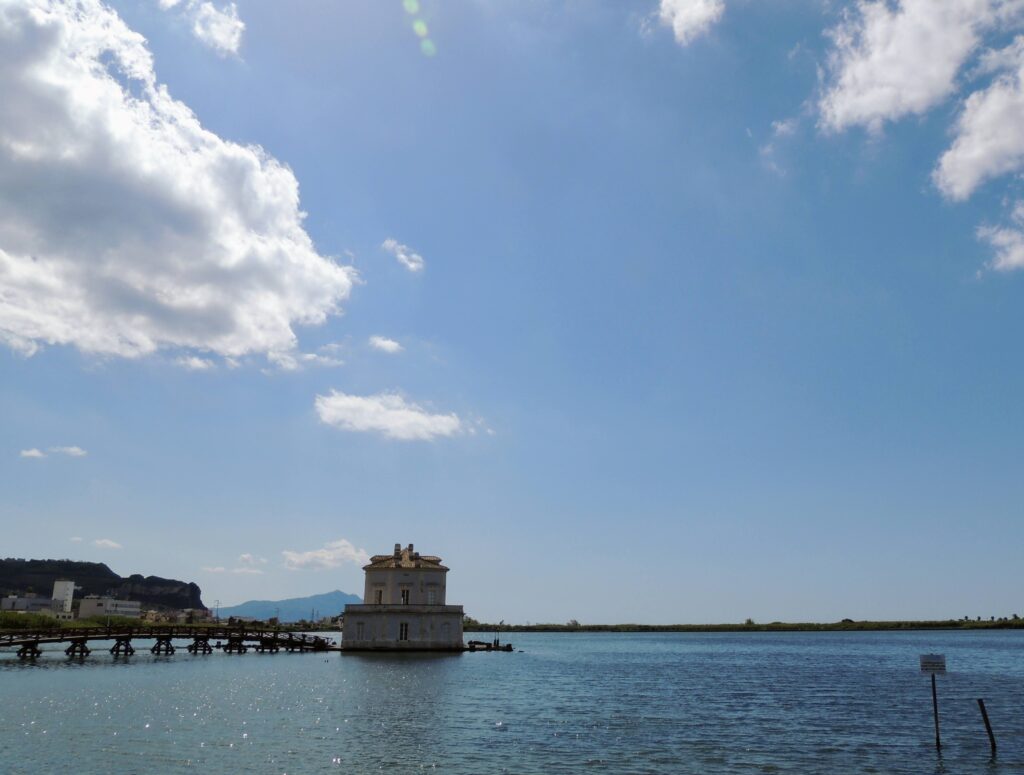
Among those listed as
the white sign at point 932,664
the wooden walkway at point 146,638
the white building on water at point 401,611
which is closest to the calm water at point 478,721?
the white sign at point 932,664

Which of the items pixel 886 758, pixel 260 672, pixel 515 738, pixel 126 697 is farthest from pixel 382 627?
pixel 886 758

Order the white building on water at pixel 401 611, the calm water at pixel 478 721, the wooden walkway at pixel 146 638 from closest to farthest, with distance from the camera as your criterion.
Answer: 1. the calm water at pixel 478 721
2. the wooden walkway at pixel 146 638
3. the white building on water at pixel 401 611

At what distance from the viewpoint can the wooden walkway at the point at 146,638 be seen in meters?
77.6

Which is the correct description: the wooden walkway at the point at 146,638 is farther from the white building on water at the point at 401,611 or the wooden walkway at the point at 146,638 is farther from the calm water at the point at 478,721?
the calm water at the point at 478,721

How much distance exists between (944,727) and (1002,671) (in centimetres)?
4756

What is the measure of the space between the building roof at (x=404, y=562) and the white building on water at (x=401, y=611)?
0.37ft

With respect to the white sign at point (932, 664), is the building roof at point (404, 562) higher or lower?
higher

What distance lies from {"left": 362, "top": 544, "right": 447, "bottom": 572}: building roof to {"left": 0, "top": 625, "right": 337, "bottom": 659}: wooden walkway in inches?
510

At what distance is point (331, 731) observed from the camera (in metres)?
34.5

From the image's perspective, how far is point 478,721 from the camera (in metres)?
38.2

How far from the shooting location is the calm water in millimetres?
28656

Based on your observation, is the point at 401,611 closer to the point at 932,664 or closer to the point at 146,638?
the point at 146,638

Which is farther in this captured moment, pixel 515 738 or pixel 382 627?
pixel 382 627

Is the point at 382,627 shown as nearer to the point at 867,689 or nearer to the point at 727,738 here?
the point at 867,689
